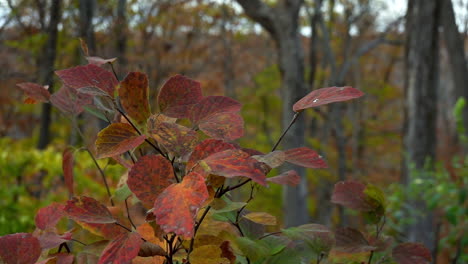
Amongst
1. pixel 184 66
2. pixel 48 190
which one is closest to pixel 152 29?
pixel 184 66

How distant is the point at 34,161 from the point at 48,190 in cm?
37

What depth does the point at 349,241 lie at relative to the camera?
86 cm

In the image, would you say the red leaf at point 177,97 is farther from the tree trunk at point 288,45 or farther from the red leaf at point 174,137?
the tree trunk at point 288,45

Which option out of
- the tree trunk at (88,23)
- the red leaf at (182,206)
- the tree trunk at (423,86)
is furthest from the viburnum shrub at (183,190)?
the tree trunk at (423,86)

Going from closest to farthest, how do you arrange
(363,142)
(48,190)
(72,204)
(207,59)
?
1. (72,204)
2. (48,190)
3. (207,59)
4. (363,142)

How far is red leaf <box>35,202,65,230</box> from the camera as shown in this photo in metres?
0.81

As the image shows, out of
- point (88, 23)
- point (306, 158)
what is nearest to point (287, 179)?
point (306, 158)

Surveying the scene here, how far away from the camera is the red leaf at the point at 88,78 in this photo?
0.67m

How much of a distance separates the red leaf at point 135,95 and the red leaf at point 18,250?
0.76 feet

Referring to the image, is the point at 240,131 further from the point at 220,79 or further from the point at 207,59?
the point at 220,79

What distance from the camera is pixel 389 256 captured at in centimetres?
86

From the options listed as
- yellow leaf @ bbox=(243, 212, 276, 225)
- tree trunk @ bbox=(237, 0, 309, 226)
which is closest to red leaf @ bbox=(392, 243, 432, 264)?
yellow leaf @ bbox=(243, 212, 276, 225)

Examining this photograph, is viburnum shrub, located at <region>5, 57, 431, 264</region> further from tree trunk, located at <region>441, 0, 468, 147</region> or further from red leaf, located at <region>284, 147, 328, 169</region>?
tree trunk, located at <region>441, 0, 468, 147</region>

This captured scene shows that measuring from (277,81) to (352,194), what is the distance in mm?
12747
